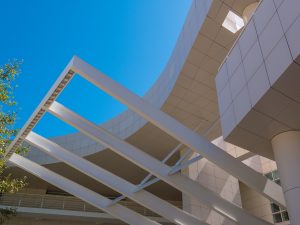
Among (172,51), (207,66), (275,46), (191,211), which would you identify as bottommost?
(275,46)

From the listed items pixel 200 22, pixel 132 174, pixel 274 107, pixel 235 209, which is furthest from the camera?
pixel 132 174

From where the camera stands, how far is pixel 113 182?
17.4m

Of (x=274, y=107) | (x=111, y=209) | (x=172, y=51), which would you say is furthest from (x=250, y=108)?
(x=111, y=209)

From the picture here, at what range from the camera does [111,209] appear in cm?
1925

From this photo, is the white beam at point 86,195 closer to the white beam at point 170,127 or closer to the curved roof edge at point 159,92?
the curved roof edge at point 159,92

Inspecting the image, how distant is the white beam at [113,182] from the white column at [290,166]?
29.0 feet

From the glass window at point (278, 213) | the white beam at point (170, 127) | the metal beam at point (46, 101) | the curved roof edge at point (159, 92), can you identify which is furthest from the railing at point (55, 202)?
the white beam at point (170, 127)

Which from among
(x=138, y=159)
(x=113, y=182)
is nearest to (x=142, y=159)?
(x=138, y=159)

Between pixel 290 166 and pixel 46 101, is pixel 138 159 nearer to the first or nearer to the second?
pixel 46 101

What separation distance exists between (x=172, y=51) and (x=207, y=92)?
2838mm

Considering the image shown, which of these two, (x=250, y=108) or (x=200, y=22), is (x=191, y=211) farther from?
(x=250, y=108)

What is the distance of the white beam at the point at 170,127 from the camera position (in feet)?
40.0

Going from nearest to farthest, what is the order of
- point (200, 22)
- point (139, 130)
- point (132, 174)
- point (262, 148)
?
point (262, 148)
point (200, 22)
point (139, 130)
point (132, 174)

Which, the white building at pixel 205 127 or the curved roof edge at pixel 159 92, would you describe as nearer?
the white building at pixel 205 127
